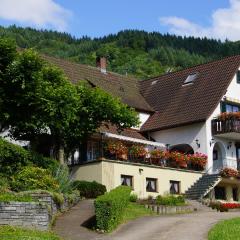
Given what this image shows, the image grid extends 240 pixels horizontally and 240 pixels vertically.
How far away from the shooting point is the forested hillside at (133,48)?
101 metres

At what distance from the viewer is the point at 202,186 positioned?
141ft

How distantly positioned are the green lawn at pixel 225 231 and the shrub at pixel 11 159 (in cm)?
1020

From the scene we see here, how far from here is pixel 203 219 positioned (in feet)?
95.9

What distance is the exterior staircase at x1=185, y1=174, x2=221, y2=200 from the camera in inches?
1654

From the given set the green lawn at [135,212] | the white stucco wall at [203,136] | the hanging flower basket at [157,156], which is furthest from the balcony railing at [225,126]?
the green lawn at [135,212]

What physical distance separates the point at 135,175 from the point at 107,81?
41.0 ft

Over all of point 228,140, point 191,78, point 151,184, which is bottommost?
point 151,184

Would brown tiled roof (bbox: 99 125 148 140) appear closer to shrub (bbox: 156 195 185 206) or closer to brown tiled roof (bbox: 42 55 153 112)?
brown tiled roof (bbox: 42 55 153 112)

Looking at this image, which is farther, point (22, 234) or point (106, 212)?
point (106, 212)

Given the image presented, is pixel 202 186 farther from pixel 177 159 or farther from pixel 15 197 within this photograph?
pixel 15 197

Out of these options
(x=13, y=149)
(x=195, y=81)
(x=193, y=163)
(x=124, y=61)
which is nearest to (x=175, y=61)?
(x=124, y=61)

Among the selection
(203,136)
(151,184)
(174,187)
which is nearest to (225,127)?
(203,136)

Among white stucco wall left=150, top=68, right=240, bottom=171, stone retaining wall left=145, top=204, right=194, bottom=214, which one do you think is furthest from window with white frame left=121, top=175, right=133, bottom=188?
white stucco wall left=150, top=68, right=240, bottom=171

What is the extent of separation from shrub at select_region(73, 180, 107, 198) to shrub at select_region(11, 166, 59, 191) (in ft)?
17.0
